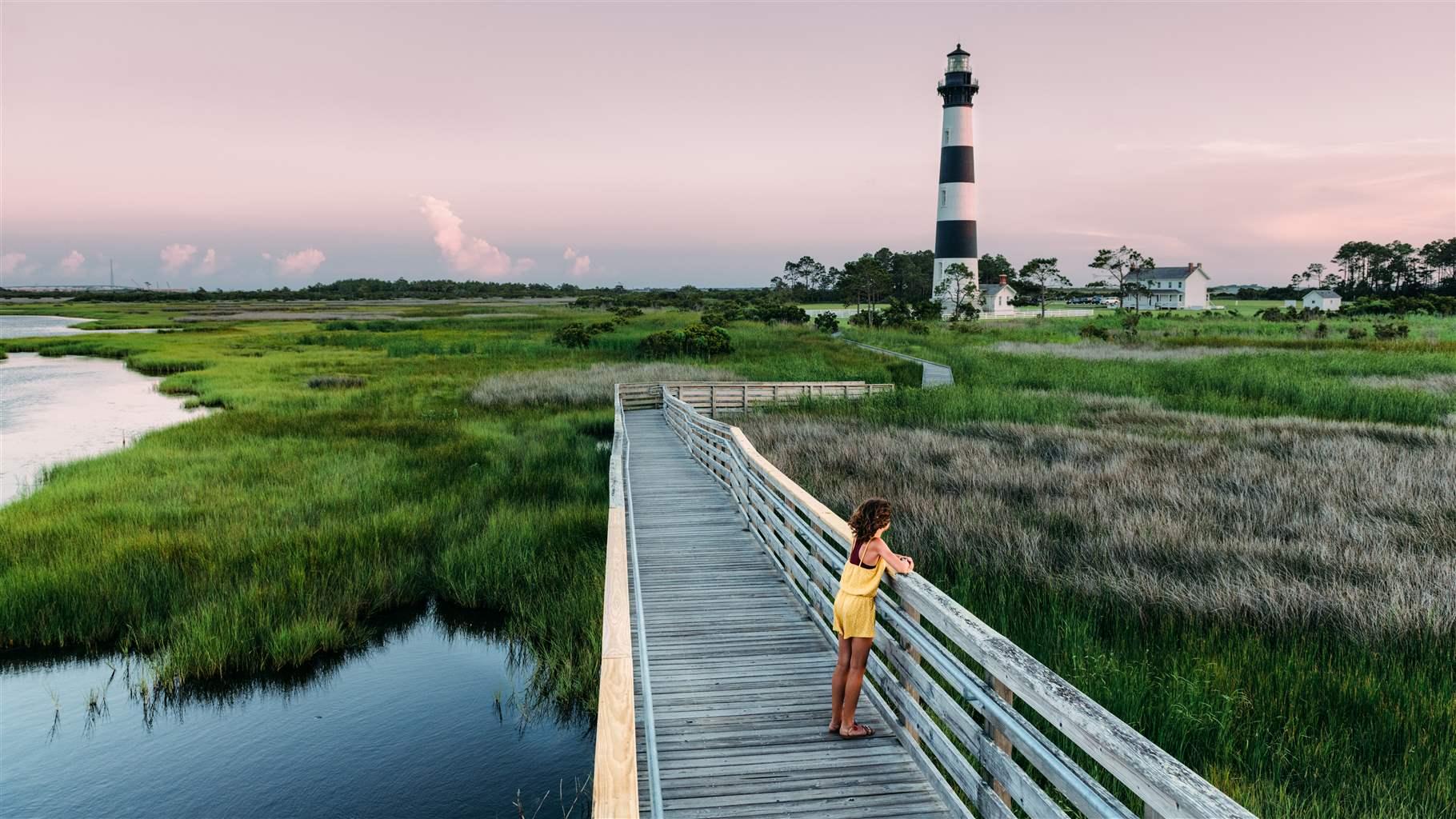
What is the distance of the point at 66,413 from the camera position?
1096 inches

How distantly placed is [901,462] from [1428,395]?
17861mm

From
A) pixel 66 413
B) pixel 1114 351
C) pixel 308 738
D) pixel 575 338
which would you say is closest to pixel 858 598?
pixel 308 738

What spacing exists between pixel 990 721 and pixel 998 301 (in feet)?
292

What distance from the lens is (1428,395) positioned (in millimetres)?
23375

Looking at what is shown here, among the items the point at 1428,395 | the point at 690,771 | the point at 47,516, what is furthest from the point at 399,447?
the point at 1428,395

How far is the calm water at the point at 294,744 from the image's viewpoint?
7516 millimetres

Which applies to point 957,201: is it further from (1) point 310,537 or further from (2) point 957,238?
(1) point 310,537

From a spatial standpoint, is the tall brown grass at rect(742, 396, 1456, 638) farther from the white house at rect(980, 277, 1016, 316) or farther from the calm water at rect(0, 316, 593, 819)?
the white house at rect(980, 277, 1016, 316)

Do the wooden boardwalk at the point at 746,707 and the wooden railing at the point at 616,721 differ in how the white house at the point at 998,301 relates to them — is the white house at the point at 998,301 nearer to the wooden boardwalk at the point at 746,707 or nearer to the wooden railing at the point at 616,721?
the wooden boardwalk at the point at 746,707

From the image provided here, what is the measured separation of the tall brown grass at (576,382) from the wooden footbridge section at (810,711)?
19514 millimetres

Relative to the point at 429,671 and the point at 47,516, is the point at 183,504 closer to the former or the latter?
the point at 47,516

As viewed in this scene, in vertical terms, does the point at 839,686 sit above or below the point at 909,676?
below

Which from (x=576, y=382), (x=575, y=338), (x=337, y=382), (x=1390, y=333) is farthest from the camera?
(x=575, y=338)

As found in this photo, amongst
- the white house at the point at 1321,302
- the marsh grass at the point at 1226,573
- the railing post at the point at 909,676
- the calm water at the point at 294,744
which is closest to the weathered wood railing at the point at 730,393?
the marsh grass at the point at 1226,573
